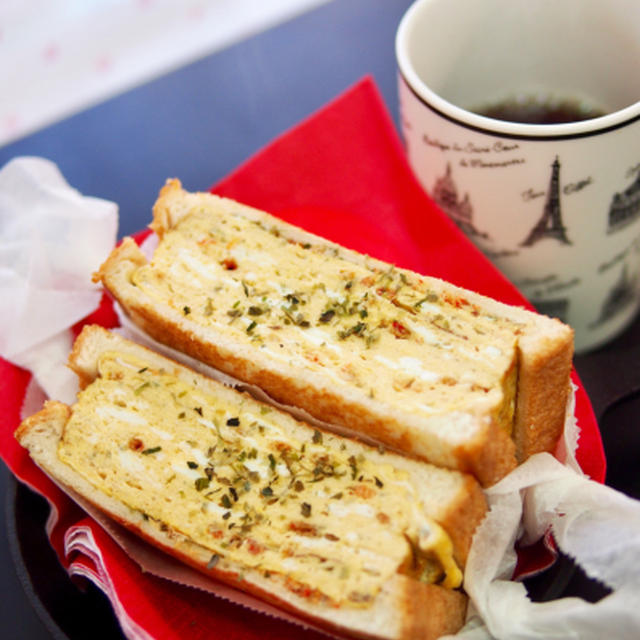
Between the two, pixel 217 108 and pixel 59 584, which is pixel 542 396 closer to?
pixel 59 584

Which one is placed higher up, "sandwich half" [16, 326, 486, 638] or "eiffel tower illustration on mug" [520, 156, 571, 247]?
"eiffel tower illustration on mug" [520, 156, 571, 247]


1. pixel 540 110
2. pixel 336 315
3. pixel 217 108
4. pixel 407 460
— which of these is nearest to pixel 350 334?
pixel 336 315

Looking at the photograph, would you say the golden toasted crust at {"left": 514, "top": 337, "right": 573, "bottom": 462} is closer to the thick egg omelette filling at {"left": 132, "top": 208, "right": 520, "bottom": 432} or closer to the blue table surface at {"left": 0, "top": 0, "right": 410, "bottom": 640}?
the thick egg omelette filling at {"left": 132, "top": 208, "right": 520, "bottom": 432}

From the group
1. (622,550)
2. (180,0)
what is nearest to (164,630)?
(622,550)

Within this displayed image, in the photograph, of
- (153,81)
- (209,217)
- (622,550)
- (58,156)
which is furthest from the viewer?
(153,81)

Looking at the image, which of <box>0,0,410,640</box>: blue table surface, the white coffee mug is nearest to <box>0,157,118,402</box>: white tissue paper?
<box>0,0,410,640</box>: blue table surface

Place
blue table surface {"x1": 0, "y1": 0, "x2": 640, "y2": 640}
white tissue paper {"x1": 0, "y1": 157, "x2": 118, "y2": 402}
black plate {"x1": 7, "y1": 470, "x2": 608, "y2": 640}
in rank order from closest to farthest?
1. black plate {"x1": 7, "y1": 470, "x2": 608, "y2": 640}
2. white tissue paper {"x1": 0, "y1": 157, "x2": 118, "y2": 402}
3. blue table surface {"x1": 0, "y1": 0, "x2": 640, "y2": 640}

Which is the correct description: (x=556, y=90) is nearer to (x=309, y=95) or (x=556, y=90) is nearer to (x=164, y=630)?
(x=309, y=95)
